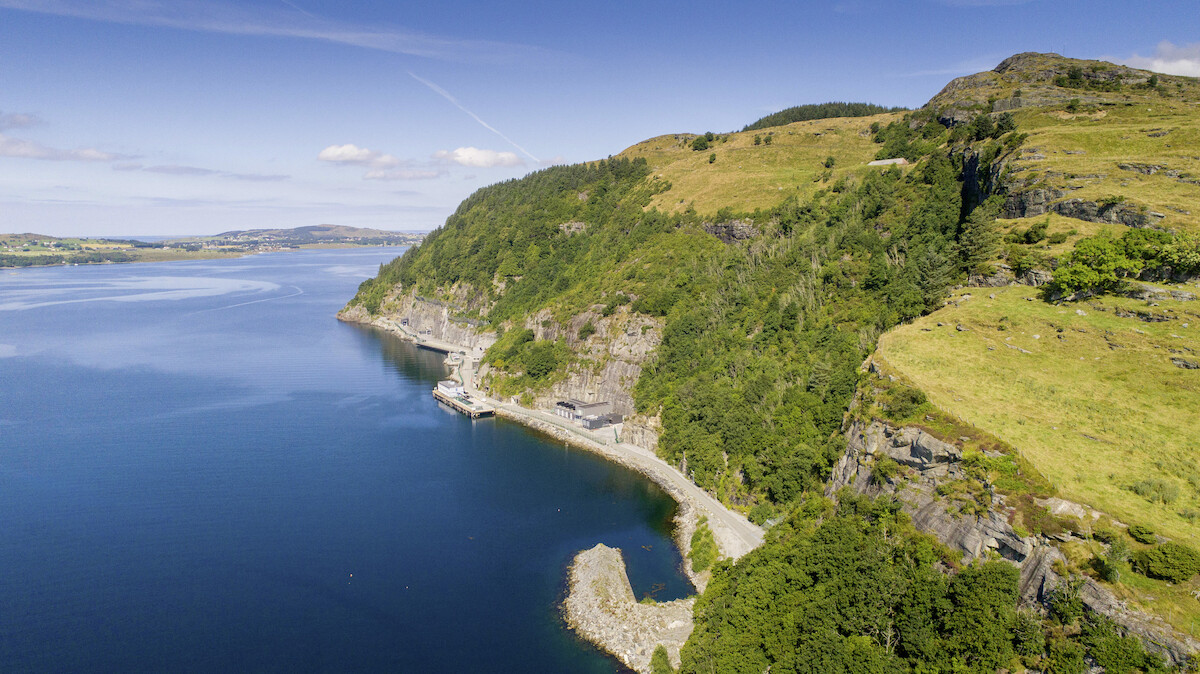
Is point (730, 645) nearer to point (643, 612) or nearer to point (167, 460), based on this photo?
point (643, 612)

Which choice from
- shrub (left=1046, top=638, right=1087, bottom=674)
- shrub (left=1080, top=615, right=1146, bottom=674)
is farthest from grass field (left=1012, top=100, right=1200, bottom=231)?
shrub (left=1046, top=638, right=1087, bottom=674)

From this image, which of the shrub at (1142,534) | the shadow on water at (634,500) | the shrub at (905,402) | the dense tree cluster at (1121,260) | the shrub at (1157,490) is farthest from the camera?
the shadow on water at (634,500)

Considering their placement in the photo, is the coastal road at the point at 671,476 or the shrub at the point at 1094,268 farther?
the coastal road at the point at 671,476

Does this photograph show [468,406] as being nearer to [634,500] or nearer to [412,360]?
[634,500]

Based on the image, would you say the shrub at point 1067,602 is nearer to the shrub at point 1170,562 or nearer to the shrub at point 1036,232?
the shrub at point 1170,562

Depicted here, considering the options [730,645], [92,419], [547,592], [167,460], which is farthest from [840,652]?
[92,419]

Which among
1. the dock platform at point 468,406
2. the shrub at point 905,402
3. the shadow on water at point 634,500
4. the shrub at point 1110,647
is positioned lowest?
the shadow on water at point 634,500

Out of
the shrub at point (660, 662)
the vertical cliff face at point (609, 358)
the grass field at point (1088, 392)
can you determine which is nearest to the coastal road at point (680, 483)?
the vertical cliff face at point (609, 358)

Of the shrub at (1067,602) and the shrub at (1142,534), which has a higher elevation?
the shrub at (1142,534)
